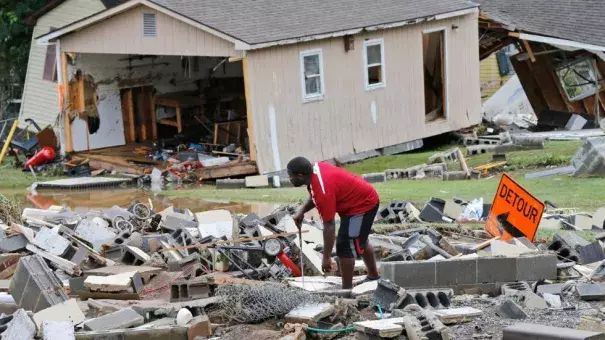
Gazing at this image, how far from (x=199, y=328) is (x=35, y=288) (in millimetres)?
2129

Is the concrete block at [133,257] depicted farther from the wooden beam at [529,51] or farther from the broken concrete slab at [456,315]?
the wooden beam at [529,51]

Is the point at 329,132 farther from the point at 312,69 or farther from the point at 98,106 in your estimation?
the point at 98,106

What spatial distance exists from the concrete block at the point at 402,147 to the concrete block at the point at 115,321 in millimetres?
18288

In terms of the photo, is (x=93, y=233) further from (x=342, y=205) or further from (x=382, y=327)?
(x=382, y=327)

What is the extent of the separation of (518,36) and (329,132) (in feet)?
23.1

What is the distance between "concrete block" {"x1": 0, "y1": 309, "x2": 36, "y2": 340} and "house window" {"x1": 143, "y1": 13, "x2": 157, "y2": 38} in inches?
640

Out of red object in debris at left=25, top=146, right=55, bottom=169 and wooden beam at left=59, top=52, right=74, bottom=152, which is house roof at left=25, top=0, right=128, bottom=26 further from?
red object in debris at left=25, top=146, right=55, bottom=169

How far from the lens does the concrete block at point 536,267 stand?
488 inches

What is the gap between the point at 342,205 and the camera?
1187 cm

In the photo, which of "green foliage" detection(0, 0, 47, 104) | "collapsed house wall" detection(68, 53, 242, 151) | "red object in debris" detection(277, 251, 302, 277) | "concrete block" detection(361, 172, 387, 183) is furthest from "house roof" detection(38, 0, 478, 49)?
"red object in debris" detection(277, 251, 302, 277)

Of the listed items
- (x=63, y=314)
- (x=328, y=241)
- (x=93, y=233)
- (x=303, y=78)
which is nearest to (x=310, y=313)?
(x=328, y=241)

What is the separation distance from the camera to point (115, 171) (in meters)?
27.4

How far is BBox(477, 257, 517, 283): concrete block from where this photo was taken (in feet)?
40.3

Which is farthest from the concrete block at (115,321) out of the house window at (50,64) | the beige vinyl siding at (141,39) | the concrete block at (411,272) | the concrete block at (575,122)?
the house window at (50,64)
